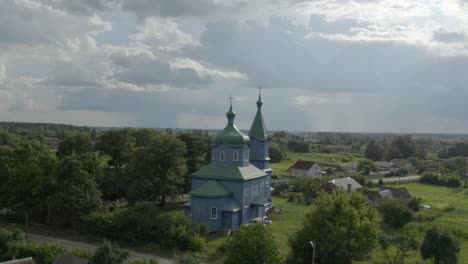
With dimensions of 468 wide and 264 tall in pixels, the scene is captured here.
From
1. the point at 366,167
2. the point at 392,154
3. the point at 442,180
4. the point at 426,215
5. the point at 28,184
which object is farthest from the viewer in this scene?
the point at 392,154

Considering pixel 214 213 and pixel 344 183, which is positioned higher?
pixel 344 183

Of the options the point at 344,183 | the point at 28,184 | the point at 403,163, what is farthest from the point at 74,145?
the point at 403,163

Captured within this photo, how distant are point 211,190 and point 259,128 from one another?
1154cm

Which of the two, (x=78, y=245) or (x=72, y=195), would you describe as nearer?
(x=78, y=245)

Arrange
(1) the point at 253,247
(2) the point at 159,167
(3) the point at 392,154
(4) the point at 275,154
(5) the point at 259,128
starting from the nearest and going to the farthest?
(1) the point at 253,247
(2) the point at 159,167
(5) the point at 259,128
(4) the point at 275,154
(3) the point at 392,154

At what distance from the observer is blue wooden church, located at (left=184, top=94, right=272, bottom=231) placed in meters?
34.4

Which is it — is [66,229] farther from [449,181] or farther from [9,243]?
[449,181]

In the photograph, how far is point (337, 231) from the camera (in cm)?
2544

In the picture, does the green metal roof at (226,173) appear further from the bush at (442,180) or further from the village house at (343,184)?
the bush at (442,180)

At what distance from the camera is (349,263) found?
86.3ft

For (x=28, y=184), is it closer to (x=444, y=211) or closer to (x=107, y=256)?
(x=107, y=256)

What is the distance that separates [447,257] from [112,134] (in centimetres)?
3817

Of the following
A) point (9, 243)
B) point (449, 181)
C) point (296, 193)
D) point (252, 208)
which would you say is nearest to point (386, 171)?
point (449, 181)

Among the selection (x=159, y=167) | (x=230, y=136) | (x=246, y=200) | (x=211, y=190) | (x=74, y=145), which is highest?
(x=230, y=136)
